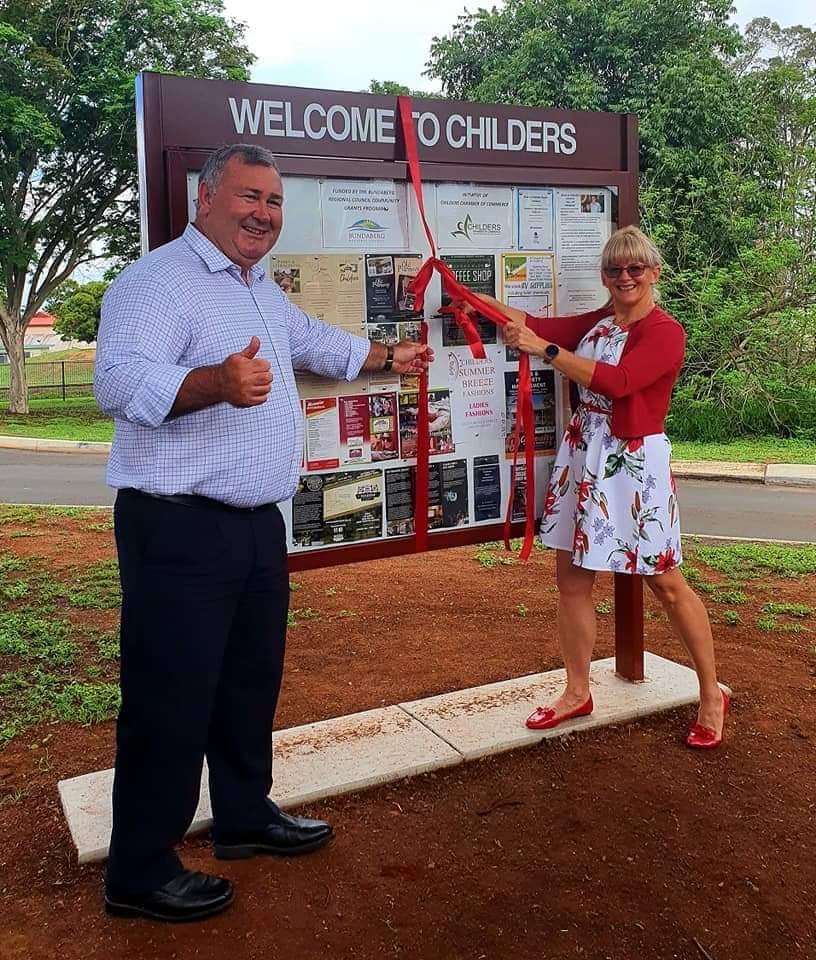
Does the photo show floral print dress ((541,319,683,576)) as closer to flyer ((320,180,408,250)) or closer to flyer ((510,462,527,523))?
flyer ((510,462,527,523))

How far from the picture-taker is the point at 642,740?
11.6 feet

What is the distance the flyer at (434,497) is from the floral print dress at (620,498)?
0.49m

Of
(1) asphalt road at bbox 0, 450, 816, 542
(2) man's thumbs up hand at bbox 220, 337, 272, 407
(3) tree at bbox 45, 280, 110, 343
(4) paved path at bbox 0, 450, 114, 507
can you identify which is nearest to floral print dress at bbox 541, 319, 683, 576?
(2) man's thumbs up hand at bbox 220, 337, 272, 407

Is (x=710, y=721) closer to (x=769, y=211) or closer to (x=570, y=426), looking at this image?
(x=570, y=426)

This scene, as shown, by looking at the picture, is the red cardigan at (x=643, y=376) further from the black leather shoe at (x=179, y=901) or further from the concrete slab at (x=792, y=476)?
the concrete slab at (x=792, y=476)

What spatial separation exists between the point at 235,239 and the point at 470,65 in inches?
792

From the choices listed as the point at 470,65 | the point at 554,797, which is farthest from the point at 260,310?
the point at 470,65

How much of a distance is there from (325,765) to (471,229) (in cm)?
200

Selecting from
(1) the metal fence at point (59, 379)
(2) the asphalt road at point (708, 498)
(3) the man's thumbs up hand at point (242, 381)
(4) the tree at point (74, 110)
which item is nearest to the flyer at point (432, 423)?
(3) the man's thumbs up hand at point (242, 381)

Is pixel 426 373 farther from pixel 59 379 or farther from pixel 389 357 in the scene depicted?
pixel 59 379

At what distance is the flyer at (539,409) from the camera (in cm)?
363

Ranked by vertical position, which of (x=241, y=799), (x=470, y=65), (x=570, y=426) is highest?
(x=470, y=65)

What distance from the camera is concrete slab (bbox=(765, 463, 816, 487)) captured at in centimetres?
1121

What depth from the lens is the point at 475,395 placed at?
3.56 m
